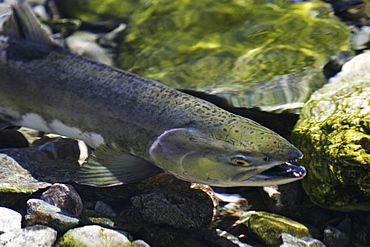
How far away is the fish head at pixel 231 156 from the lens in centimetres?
317

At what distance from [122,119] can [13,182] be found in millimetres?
1236

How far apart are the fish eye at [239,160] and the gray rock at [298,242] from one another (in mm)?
866

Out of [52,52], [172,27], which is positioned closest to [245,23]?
[172,27]

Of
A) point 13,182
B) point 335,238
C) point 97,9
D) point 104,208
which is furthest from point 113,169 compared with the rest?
point 97,9

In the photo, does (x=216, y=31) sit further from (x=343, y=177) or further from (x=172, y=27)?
(x=343, y=177)

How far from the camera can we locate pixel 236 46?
5969 millimetres

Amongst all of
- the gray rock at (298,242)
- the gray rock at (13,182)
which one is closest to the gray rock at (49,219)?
the gray rock at (13,182)

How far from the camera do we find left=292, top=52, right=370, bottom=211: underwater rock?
3.61 metres

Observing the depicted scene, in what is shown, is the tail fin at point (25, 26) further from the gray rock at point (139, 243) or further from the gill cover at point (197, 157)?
the gray rock at point (139, 243)

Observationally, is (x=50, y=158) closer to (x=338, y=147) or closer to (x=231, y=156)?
(x=231, y=156)

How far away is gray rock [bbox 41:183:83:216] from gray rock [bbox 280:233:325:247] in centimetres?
190

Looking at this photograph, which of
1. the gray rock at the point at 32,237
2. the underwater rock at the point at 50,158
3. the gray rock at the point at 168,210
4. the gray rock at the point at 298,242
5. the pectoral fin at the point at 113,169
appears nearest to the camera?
the gray rock at the point at 32,237

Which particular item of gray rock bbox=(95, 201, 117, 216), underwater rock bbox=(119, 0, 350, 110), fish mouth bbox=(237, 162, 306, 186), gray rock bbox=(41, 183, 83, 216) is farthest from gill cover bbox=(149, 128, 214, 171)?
underwater rock bbox=(119, 0, 350, 110)

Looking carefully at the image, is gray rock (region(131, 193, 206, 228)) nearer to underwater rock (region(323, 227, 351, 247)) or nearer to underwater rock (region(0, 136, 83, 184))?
underwater rock (region(0, 136, 83, 184))
